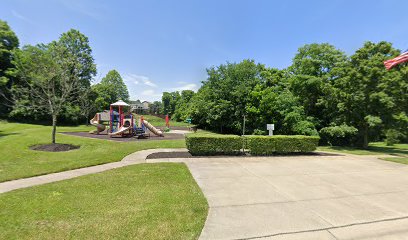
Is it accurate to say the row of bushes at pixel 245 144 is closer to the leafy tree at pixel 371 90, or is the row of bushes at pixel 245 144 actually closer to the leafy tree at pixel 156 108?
the leafy tree at pixel 371 90

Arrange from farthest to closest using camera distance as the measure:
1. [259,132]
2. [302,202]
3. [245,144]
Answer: [259,132] < [245,144] < [302,202]

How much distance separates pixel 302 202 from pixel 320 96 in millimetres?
19969

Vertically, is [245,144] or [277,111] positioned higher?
[277,111]

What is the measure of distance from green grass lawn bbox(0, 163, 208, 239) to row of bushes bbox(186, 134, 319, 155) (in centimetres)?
450

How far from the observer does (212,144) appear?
1141 centimetres

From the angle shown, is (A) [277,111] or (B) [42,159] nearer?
(B) [42,159]

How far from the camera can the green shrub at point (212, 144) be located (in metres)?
11.2

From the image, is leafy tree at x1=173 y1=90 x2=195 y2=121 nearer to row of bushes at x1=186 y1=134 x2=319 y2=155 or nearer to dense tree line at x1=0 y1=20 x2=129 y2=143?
dense tree line at x1=0 y1=20 x2=129 y2=143

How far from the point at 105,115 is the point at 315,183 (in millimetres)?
28953

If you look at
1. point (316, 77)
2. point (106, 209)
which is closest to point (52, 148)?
point (106, 209)

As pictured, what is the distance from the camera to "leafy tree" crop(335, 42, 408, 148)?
15.9 m

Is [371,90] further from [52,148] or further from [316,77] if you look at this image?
[52,148]

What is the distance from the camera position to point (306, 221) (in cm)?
444

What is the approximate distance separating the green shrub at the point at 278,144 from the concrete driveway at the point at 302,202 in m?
2.64
